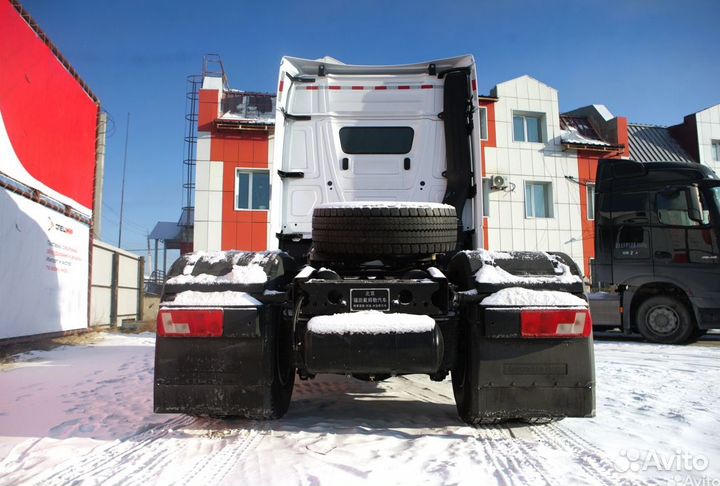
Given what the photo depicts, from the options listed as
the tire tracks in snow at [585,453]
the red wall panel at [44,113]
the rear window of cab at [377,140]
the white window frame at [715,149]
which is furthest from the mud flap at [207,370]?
the white window frame at [715,149]

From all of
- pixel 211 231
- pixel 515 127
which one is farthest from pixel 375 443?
pixel 515 127

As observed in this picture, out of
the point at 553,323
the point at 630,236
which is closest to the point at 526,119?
the point at 630,236

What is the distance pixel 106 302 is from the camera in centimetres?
1182

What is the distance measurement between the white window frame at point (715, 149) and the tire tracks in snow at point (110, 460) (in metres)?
24.0

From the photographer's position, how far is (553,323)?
9.61ft

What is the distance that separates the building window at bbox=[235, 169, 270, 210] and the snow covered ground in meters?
11.2

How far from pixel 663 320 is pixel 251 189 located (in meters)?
11.9

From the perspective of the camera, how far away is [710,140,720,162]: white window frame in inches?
802

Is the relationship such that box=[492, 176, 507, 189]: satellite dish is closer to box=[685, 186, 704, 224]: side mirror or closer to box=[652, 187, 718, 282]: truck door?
box=[652, 187, 718, 282]: truck door

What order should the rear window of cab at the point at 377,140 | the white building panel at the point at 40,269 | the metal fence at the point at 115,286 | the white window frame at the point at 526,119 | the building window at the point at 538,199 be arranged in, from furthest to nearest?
the white window frame at the point at 526,119, the building window at the point at 538,199, the metal fence at the point at 115,286, the white building panel at the point at 40,269, the rear window of cab at the point at 377,140

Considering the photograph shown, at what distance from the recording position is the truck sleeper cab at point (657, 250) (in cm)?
841

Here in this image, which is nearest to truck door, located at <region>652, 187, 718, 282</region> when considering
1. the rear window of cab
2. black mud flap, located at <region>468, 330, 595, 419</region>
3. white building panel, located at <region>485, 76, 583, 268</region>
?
the rear window of cab

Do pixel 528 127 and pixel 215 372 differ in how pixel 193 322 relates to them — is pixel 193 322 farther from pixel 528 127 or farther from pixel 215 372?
pixel 528 127

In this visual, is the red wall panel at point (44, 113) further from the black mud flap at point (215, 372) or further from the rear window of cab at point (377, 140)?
the black mud flap at point (215, 372)
